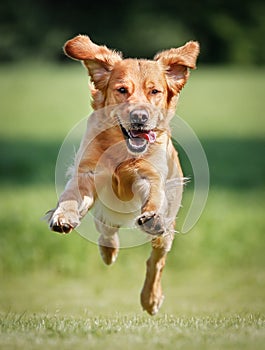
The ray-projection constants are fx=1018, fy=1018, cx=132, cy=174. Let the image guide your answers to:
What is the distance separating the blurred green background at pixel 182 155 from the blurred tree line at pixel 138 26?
47mm

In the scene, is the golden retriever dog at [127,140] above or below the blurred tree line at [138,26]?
above

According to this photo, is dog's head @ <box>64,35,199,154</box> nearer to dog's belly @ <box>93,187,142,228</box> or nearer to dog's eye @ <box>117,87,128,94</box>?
dog's eye @ <box>117,87,128,94</box>

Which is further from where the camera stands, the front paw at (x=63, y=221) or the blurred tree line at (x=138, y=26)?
the blurred tree line at (x=138, y=26)

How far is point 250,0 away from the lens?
48.2 metres

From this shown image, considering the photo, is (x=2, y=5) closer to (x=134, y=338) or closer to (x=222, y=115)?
(x=222, y=115)

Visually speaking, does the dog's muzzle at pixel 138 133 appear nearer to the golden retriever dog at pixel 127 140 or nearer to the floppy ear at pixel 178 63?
the golden retriever dog at pixel 127 140

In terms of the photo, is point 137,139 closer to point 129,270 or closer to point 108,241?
point 108,241

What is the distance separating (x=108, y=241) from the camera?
25.1 ft

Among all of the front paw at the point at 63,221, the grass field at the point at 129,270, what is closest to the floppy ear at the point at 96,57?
the front paw at the point at 63,221

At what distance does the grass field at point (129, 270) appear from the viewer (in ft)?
18.9

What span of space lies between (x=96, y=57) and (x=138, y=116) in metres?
0.63

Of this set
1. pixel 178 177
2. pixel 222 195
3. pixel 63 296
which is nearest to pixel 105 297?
pixel 63 296

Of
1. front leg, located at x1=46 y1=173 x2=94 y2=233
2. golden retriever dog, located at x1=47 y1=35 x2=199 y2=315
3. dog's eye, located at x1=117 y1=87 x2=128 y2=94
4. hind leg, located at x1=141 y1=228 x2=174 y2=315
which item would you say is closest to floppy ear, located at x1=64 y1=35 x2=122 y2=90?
golden retriever dog, located at x1=47 y1=35 x2=199 y2=315

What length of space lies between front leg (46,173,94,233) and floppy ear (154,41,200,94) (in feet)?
2.98
